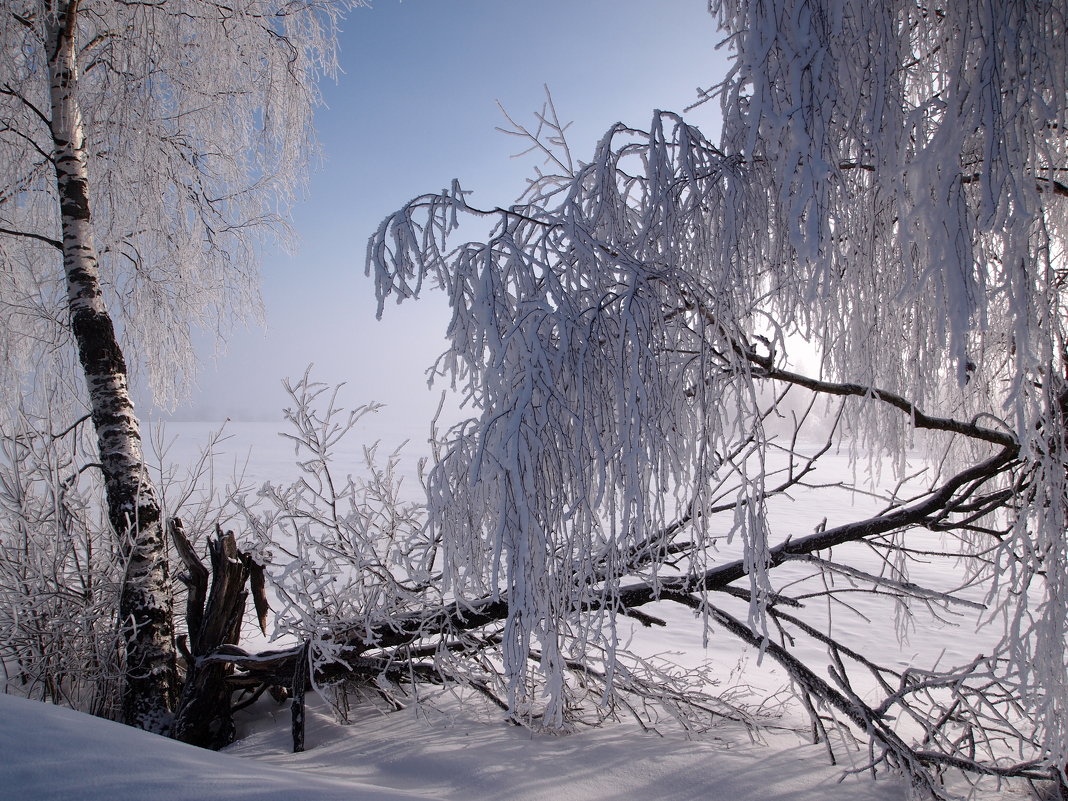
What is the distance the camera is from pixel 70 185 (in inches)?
139

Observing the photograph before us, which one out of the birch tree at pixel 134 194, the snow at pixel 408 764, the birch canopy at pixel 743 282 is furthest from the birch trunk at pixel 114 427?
the birch canopy at pixel 743 282

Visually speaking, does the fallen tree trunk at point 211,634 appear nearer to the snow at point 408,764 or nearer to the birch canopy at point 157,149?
the snow at point 408,764

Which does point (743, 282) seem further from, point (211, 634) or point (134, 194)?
point (134, 194)

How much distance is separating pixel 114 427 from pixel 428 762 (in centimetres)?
261

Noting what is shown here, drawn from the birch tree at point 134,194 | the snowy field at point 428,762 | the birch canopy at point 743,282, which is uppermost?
the birch tree at point 134,194

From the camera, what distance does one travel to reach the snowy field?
4.13 feet

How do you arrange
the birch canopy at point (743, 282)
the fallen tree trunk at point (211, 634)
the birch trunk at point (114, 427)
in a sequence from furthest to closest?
the birch trunk at point (114, 427), the fallen tree trunk at point (211, 634), the birch canopy at point (743, 282)

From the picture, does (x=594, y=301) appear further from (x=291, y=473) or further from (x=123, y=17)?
(x=291, y=473)

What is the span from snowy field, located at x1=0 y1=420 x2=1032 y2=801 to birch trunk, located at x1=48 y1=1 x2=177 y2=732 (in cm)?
66

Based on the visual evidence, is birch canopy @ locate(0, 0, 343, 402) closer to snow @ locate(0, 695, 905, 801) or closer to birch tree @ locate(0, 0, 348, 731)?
birch tree @ locate(0, 0, 348, 731)

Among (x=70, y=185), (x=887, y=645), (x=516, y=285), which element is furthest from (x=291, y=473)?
(x=516, y=285)

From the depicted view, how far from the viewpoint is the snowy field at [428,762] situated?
1258mm

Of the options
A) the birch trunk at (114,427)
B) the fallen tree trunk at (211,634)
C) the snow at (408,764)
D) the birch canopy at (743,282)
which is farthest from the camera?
the birch trunk at (114,427)

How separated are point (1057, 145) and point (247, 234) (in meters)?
5.15
